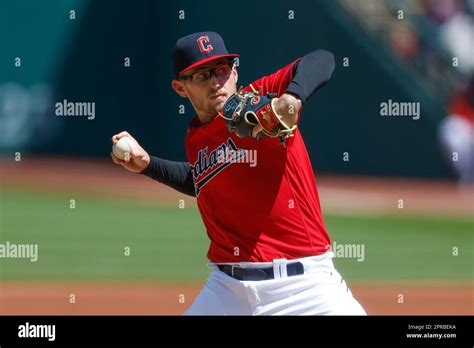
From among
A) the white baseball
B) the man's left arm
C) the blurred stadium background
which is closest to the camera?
the man's left arm

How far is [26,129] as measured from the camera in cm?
1302

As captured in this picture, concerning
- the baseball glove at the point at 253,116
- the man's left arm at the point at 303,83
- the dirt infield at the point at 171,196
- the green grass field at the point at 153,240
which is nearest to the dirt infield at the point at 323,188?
the dirt infield at the point at 171,196

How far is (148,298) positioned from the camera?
8.05 metres

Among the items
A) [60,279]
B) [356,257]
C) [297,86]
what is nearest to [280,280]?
[297,86]

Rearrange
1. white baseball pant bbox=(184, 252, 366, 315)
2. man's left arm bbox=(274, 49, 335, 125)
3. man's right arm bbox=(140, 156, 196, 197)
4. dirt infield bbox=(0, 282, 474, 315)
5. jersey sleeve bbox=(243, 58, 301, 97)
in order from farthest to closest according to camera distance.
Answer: dirt infield bbox=(0, 282, 474, 315)
man's right arm bbox=(140, 156, 196, 197)
white baseball pant bbox=(184, 252, 366, 315)
jersey sleeve bbox=(243, 58, 301, 97)
man's left arm bbox=(274, 49, 335, 125)

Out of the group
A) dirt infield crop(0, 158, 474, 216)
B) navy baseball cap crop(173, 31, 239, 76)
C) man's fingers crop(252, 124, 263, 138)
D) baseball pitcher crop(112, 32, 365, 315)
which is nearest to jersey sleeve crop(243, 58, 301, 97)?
baseball pitcher crop(112, 32, 365, 315)

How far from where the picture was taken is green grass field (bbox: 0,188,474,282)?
952 cm

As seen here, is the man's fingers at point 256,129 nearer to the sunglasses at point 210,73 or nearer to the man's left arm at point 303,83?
the man's left arm at point 303,83

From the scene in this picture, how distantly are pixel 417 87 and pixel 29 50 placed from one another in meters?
6.12

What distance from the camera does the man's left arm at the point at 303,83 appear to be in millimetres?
3061

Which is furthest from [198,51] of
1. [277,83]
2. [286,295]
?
[286,295]

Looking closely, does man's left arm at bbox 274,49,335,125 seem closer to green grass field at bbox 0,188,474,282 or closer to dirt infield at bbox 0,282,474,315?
dirt infield at bbox 0,282,474,315

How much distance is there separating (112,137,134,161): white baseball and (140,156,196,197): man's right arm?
0.28 metres
